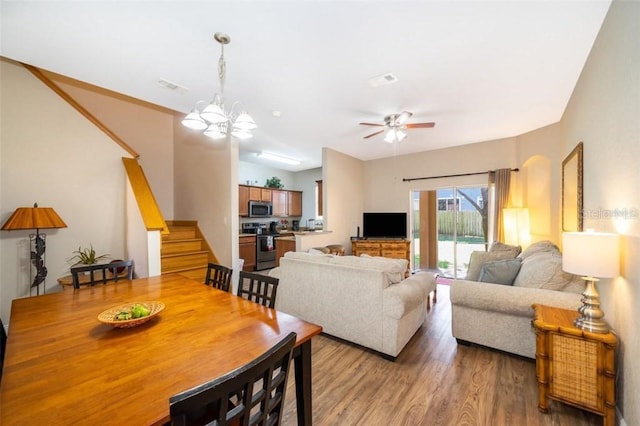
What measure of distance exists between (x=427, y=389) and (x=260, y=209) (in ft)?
18.6

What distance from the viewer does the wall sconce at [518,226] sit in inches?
176

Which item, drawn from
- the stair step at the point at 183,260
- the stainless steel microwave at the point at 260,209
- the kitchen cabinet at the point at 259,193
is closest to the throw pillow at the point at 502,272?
the stair step at the point at 183,260

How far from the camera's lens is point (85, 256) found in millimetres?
3352

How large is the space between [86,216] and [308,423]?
3.94m

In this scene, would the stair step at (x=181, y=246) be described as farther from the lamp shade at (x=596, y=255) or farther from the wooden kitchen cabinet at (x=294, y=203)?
the lamp shade at (x=596, y=255)

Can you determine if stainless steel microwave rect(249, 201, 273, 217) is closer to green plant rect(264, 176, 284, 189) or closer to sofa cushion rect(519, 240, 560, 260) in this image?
green plant rect(264, 176, 284, 189)

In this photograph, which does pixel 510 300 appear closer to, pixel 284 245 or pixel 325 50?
pixel 325 50

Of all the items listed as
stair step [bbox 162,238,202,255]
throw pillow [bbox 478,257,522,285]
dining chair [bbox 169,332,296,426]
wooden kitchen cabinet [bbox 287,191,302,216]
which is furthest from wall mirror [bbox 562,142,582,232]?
wooden kitchen cabinet [bbox 287,191,302,216]

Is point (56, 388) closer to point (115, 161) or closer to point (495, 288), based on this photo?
point (495, 288)

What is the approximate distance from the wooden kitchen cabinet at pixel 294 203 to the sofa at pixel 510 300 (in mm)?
5750

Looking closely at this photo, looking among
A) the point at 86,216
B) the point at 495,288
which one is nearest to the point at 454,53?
the point at 495,288

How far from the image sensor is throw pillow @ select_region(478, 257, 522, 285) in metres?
2.66

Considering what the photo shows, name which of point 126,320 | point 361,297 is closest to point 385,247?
point 361,297

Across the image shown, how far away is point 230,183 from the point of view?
425cm
